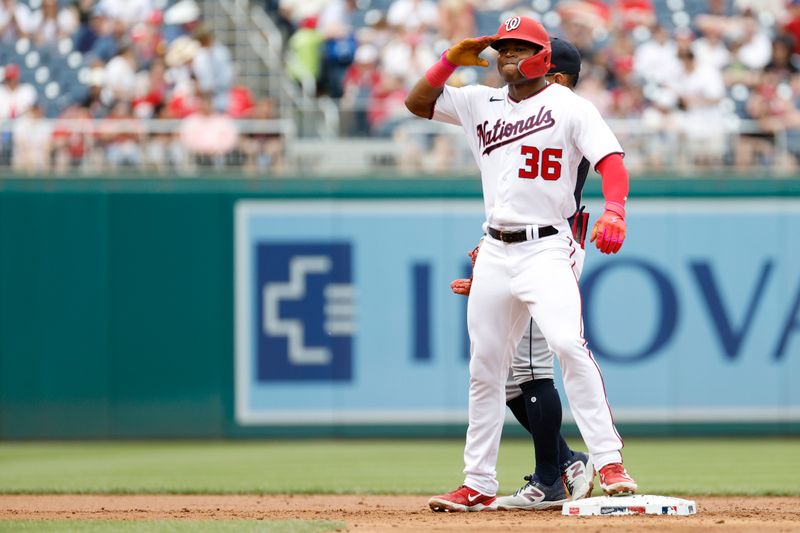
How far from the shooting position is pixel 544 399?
226 inches

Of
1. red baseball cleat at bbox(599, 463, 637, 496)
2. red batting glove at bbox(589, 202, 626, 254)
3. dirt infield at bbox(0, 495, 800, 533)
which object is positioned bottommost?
dirt infield at bbox(0, 495, 800, 533)

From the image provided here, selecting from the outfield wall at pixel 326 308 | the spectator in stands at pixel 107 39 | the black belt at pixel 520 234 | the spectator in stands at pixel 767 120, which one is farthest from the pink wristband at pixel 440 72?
the spectator in stands at pixel 107 39

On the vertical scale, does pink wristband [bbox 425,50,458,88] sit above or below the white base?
above

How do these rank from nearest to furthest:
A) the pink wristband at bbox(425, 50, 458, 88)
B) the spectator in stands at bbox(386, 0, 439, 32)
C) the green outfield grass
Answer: the pink wristband at bbox(425, 50, 458, 88) → the green outfield grass → the spectator in stands at bbox(386, 0, 439, 32)

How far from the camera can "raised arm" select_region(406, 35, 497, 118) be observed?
5410 mm

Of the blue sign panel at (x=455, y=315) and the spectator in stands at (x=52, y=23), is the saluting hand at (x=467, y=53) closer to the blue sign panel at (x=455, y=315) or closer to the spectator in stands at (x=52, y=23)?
the blue sign panel at (x=455, y=315)

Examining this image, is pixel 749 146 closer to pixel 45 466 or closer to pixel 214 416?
pixel 214 416

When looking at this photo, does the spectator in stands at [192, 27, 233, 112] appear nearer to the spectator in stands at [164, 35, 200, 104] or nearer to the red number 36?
the spectator in stands at [164, 35, 200, 104]

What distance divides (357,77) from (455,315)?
2.67 m

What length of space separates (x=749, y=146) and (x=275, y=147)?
13.1 ft

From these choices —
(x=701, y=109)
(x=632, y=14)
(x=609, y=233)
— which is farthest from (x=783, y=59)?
(x=609, y=233)

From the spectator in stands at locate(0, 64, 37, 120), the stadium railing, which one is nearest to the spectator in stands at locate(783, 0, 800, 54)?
the stadium railing

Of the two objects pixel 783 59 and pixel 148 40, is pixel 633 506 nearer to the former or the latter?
pixel 783 59

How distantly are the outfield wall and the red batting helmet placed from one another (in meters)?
5.93
